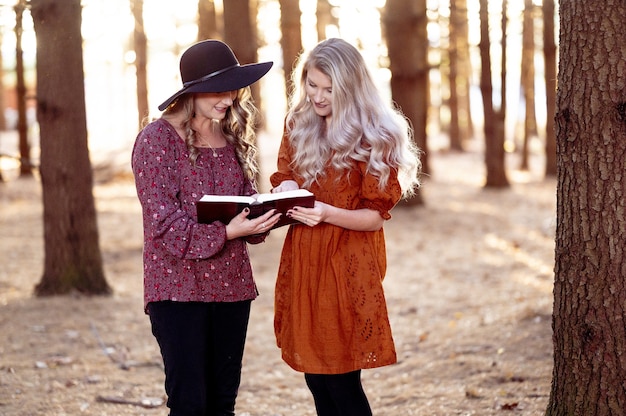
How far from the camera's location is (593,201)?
3.37m

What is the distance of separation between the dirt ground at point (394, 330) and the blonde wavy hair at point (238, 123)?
7.10ft

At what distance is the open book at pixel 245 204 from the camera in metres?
3.13

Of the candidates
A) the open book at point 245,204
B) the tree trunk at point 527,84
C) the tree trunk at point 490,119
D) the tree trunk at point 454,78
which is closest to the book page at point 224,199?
the open book at point 245,204

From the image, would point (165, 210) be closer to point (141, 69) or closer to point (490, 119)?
point (490, 119)

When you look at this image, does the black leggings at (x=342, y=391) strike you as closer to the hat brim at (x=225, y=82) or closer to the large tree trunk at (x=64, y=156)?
the hat brim at (x=225, y=82)

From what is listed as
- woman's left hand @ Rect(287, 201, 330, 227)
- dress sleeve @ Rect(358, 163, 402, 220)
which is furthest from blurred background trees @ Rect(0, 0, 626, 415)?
woman's left hand @ Rect(287, 201, 330, 227)

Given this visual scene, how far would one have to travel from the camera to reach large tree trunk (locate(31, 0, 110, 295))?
23.6 feet

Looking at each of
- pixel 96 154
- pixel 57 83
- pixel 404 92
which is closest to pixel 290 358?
pixel 57 83

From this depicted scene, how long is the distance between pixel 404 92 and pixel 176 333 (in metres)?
11.5

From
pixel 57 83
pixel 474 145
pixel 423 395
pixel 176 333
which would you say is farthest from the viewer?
pixel 474 145

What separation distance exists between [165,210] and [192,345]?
2.02 feet

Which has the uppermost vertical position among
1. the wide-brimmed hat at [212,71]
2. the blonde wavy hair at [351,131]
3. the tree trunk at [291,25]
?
the tree trunk at [291,25]

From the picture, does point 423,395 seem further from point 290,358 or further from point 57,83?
point 57,83

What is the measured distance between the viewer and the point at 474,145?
109 ft
